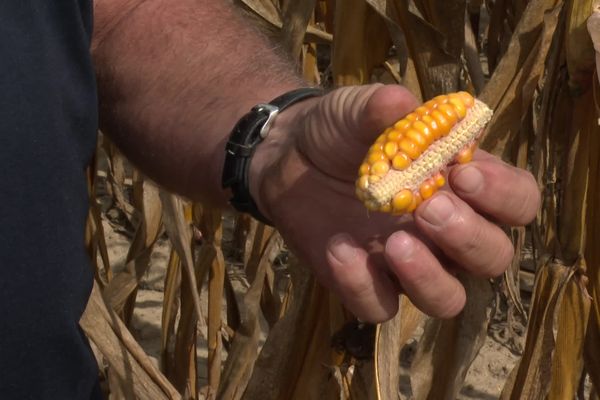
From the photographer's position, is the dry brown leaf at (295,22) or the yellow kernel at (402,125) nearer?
the yellow kernel at (402,125)

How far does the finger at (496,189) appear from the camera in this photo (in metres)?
0.77

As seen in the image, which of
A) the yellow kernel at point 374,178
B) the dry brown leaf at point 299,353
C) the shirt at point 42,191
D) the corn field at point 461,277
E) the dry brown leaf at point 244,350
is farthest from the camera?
the dry brown leaf at point 244,350

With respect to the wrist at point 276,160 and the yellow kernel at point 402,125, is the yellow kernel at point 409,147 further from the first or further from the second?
the wrist at point 276,160

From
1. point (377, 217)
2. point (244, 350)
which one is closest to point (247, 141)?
point (377, 217)

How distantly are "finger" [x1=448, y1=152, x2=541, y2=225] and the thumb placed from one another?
0.06 metres

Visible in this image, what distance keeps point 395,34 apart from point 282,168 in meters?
0.27

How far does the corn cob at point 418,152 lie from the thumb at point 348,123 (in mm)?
13

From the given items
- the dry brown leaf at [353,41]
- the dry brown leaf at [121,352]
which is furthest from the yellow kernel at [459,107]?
the dry brown leaf at [121,352]

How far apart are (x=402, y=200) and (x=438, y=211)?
A: 1.3 inches

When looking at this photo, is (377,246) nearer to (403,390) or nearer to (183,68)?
(183,68)

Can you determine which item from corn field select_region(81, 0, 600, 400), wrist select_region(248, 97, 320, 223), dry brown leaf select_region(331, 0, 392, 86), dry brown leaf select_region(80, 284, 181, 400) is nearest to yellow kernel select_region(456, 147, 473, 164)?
wrist select_region(248, 97, 320, 223)

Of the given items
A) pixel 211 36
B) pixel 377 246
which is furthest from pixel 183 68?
pixel 377 246

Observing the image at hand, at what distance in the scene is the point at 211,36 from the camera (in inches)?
41.8

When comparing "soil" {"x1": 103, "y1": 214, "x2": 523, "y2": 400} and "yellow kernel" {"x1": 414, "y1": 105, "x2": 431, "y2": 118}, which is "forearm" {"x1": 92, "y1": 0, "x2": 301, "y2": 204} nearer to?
"yellow kernel" {"x1": 414, "y1": 105, "x2": 431, "y2": 118}
